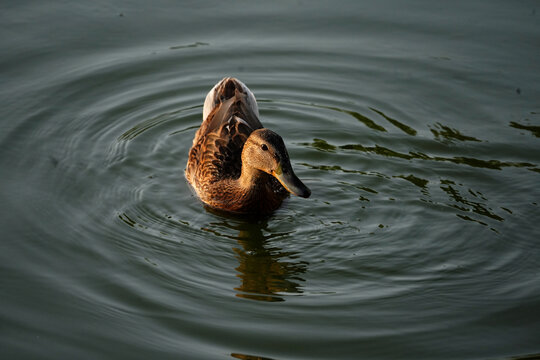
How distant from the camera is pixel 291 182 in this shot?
281 inches

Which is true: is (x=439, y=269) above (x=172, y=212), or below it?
below

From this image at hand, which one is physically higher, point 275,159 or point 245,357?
point 275,159

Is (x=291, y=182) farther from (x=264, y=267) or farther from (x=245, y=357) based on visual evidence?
(x=245, y=357)

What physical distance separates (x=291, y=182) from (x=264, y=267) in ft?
2.94

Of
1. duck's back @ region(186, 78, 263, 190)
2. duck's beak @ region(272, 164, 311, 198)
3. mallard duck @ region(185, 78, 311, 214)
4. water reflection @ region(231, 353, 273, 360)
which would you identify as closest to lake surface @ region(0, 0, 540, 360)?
water reflection @ region(231, 353, 273, 360)

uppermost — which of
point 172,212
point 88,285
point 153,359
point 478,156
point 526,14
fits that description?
point 526,14

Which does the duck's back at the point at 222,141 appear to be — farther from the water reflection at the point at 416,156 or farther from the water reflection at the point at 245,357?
the water reflection at the point at 245,357

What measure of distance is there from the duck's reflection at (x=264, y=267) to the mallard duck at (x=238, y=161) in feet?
1.38

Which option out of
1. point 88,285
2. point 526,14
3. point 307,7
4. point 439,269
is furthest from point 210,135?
point 526,14

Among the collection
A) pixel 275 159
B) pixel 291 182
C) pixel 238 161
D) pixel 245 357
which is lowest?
pixel 245 357

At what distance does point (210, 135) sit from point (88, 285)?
273 cm

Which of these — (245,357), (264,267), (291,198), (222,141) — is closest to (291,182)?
(264,267)

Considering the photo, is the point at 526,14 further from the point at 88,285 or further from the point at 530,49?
the point at 88,285

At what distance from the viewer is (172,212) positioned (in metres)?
7.72
